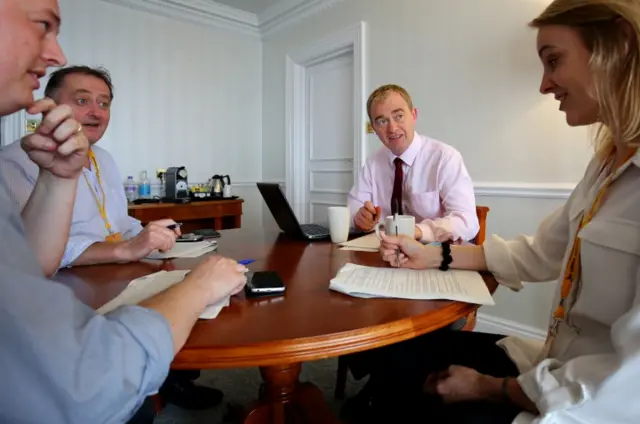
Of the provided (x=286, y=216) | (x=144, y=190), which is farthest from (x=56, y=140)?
(x=144, y=190)

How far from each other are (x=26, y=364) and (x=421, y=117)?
9.84ft

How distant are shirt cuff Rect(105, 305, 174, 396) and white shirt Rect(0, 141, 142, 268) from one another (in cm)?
63

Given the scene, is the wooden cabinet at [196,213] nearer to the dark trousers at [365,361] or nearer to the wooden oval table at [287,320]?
the wooden oval table at [287,320]

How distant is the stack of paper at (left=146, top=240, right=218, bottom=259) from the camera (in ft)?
4.18

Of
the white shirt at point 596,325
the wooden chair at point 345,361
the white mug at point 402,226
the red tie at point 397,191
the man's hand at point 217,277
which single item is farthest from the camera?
the red tie at point 397,191

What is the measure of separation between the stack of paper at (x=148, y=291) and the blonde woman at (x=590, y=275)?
0.50 metres

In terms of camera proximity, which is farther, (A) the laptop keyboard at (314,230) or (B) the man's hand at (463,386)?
(A) the laptop keyboard at (314,230)

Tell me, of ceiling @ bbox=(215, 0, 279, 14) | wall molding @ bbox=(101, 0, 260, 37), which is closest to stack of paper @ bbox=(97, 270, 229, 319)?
wall molding @ bbox=(101, 0, 260, 37)

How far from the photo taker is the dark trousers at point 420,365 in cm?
104

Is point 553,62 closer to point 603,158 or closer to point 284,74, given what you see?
point 603,158

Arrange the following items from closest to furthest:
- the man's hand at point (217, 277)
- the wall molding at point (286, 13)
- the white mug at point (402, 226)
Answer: the man's hand at point (217, 277)
the white mug at point (402, 226)
the wall molding at point (286, 13)

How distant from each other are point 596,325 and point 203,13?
4.49 meters

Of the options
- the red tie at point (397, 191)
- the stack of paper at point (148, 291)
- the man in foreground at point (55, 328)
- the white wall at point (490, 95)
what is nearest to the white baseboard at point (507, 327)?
the white wall at point (490, 95)

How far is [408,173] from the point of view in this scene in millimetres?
2078
